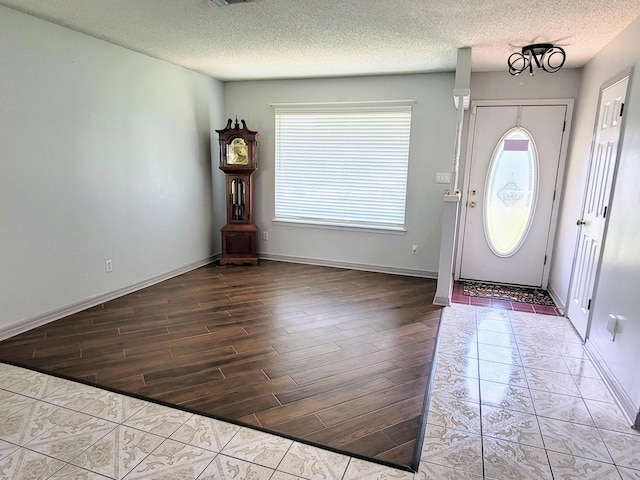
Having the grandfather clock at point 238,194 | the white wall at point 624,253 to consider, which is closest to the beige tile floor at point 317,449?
the white wall at point 624,253

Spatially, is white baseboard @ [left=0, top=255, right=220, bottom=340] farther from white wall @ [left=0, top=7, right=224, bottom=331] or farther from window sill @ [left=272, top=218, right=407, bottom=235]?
window sill @ [left=272, top=218, right=407, bottom=235]

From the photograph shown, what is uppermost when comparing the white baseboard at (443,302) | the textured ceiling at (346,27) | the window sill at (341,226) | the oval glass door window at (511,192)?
the textured ceiling at (346,27)

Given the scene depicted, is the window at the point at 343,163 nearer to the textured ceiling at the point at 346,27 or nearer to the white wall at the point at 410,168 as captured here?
the white wall at the point at 410,168

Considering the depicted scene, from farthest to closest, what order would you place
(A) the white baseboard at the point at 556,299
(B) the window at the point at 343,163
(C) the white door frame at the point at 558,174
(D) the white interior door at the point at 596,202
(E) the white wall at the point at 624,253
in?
(B) the window at the point at 343,163
(C) the white door frame at the point at 558,174
(A) the white baseboard at the point at 556,299
(D) the white interior door at the point at 596,202
(E) the white wall at the point at 624,253

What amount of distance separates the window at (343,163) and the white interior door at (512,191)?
86cm

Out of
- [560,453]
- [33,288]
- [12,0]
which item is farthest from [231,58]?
[560,453]

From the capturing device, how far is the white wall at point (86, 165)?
2951 millimetres

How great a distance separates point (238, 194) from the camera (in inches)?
207

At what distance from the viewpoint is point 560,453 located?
1910 mm

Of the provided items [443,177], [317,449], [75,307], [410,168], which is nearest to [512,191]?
[443,177]

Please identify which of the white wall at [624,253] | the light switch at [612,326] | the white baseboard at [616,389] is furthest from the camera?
the light switch at [612,326]

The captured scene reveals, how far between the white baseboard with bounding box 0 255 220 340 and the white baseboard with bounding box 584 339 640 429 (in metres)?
4.15

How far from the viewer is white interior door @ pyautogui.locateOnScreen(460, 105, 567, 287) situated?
431 centimetres

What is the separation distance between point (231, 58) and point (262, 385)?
3.32m
